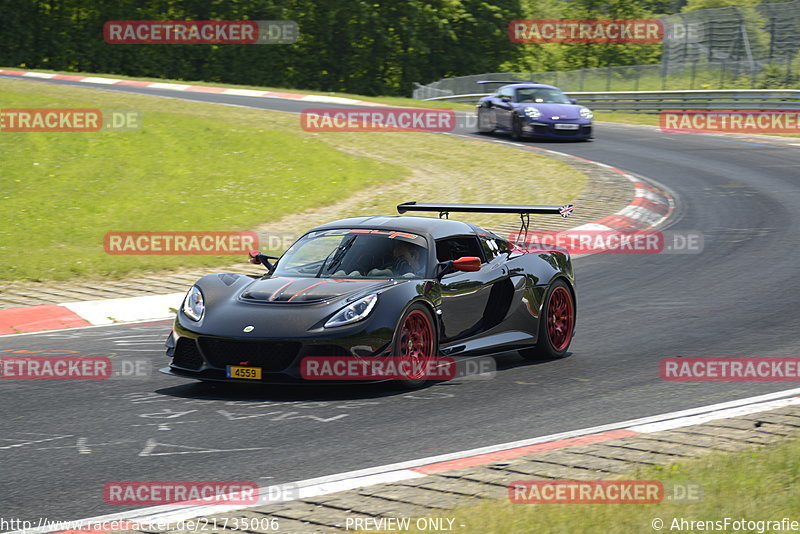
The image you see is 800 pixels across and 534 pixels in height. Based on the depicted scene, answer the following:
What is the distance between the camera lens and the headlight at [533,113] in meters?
28.4

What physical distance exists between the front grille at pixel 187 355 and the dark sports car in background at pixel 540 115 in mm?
21277

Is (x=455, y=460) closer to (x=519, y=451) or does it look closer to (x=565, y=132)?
(x=519, y=451)

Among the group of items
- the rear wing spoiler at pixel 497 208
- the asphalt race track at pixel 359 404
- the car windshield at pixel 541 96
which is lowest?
the asphalt race track at pixel 359 404

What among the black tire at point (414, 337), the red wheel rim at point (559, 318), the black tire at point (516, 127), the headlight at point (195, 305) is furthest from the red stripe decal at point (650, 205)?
the headlight at point (195, 305)

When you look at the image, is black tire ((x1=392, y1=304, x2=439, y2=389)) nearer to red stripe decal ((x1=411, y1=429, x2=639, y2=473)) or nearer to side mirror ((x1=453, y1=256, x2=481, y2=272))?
side mirror ((x1=453, y1=256, x2=481, y2=272))

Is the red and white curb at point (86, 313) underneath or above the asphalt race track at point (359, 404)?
above

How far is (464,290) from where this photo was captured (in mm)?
8938

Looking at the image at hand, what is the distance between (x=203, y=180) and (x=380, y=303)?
1250 centimetres

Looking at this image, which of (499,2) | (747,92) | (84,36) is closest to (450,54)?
(499,2)

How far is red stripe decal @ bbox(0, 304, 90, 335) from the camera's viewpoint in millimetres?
11055

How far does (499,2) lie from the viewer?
73062 mm

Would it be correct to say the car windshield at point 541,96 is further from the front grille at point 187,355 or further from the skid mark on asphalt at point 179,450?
the skid mark on asphalt at point 179,450

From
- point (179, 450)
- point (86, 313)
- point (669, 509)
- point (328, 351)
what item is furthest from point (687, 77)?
point (669, 509)

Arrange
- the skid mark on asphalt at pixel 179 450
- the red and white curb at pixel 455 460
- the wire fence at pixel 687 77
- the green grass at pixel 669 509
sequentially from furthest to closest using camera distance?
the wire fence at pixel 687 77 → the skid mark on asphalt at pixel 179 450 → the red and white curb at pixel 455 460 → the green grass at pixel 669 509
